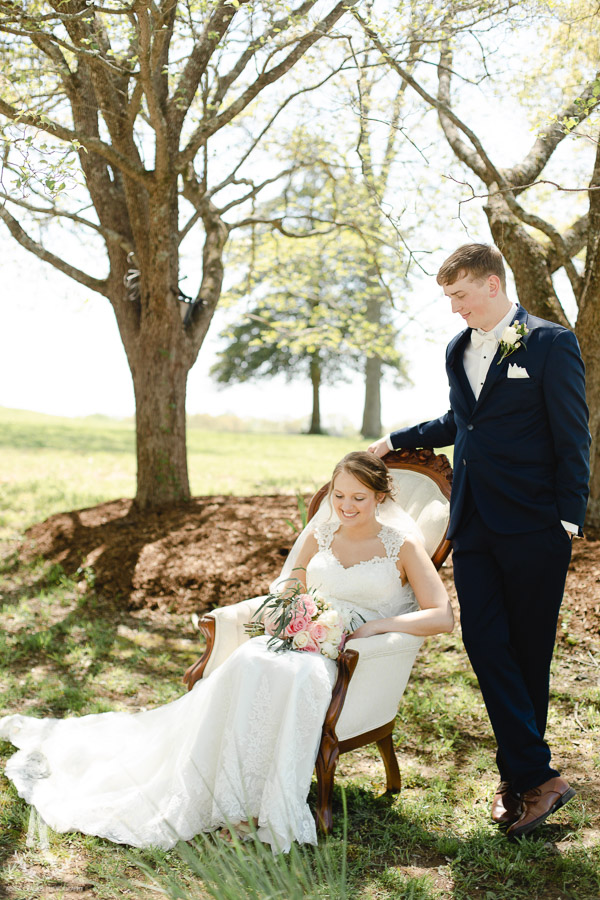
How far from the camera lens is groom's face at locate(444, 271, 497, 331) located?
120 inches

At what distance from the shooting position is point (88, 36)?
6.25 meters

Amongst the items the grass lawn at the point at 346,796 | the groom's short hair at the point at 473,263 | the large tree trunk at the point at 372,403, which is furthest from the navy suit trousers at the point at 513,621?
the large tree trunk at the point at 372,403

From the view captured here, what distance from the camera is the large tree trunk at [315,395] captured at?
82.3 feet

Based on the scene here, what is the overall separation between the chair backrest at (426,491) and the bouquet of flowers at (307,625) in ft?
1.93

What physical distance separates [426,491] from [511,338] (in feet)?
4.00

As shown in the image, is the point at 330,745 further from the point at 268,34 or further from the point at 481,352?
the point at 268,34

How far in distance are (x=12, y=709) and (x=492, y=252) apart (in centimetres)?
362

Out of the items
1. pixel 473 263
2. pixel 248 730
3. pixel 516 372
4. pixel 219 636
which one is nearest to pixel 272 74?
pixel 473 263

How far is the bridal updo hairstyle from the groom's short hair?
90 cm

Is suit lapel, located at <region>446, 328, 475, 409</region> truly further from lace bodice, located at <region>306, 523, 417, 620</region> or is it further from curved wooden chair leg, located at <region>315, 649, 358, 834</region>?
curved wooden chair leg, located at <region>315, 649, 358, 834</region>

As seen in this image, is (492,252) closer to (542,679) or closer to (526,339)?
(526,339)

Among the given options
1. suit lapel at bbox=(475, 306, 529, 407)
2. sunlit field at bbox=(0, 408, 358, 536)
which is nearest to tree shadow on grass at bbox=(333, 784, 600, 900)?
suit lapel at bbox=(475, 306, 529, 407)

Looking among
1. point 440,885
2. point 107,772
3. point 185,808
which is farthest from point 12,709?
point 440,885

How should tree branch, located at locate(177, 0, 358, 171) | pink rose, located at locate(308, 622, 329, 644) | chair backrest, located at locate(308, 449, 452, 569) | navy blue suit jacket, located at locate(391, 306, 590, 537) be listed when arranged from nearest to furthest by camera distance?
navy blue suit jacket, located at locate(391, 306, 590, 537), pink rose, located at locate(308, 622, 329, 644), chair backrest, located at locate(308, 449, 452, 569), tree branch, located at locate(177, 0, 358, 171)
